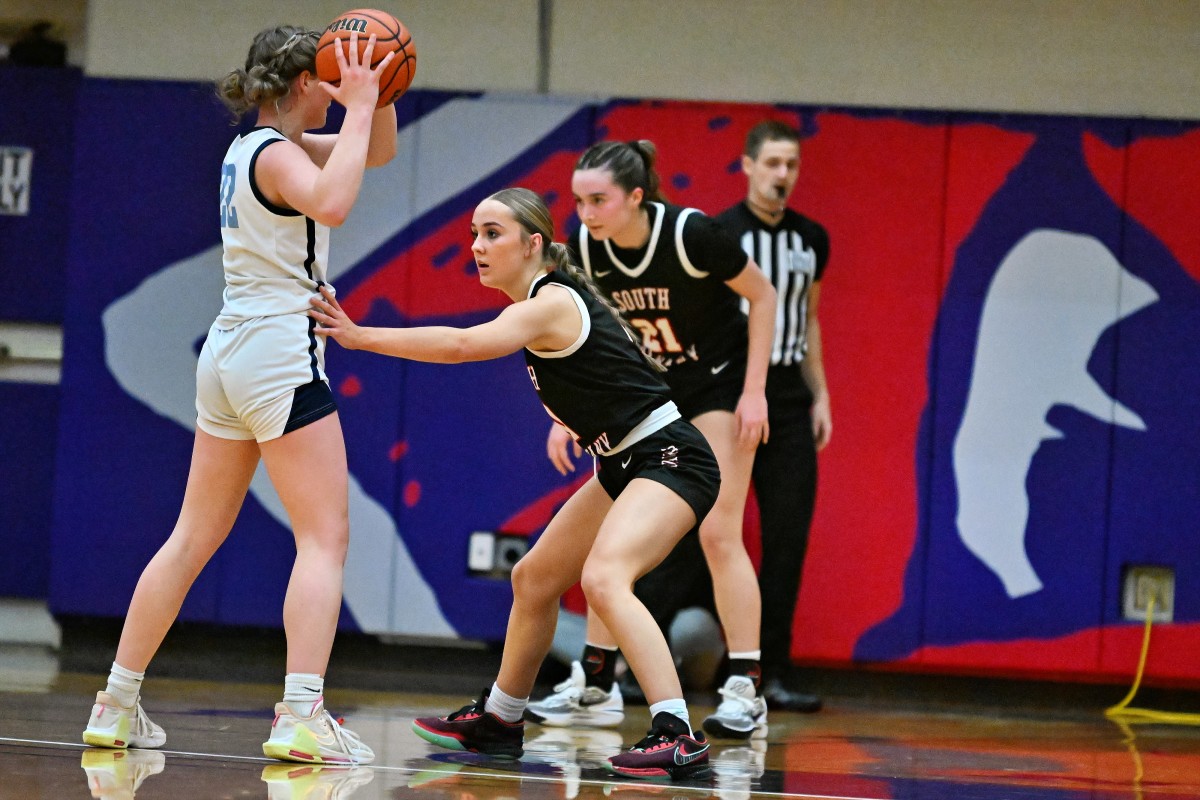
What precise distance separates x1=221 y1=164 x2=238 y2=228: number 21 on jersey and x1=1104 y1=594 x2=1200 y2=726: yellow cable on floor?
148 inches

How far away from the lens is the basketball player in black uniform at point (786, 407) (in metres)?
4.91

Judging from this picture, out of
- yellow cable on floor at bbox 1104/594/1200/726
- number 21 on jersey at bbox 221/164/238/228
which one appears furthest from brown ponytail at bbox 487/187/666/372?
yellow cable on floor at bbox 1104/594/1200/726

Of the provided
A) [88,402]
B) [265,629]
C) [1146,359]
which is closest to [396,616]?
[265,629]

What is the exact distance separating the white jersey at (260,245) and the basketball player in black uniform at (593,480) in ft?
0.29

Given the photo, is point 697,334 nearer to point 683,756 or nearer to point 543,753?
point 543,753

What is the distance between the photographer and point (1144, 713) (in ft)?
17.1

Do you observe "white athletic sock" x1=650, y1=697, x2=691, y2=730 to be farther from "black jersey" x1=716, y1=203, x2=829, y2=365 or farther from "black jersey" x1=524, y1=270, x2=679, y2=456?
"black jersey" x1=716, y1=203, x2=829, y2=365

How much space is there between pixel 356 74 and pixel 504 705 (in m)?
1.63

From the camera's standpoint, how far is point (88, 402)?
18.2 feet

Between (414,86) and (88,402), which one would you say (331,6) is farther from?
(88,402)

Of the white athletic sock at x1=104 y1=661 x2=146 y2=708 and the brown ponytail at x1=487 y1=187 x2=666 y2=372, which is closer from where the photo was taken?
the white athletic sock at x1=104 y1=661 x2=146 y2=708

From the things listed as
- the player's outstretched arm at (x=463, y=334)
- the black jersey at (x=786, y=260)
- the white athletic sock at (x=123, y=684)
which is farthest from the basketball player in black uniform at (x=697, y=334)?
the white athletic sock at (x=123, y=684)

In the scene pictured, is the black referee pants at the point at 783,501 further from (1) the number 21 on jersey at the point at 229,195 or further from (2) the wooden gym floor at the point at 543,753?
(1) the number 21 on jersey at the point at 229,195

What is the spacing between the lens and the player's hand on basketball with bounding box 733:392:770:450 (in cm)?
423
